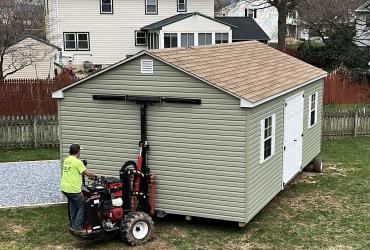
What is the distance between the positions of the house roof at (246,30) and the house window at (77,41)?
12.6 meters

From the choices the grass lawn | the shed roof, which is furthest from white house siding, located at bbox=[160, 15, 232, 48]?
the grass lawn

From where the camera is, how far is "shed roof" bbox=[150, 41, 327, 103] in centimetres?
1038

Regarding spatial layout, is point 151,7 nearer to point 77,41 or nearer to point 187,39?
point 187,39

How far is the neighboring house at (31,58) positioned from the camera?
27.5 meters

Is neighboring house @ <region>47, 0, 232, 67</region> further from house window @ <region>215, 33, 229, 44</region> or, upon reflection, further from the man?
the man

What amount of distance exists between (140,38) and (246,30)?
1085 cm

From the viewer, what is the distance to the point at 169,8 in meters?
41.8

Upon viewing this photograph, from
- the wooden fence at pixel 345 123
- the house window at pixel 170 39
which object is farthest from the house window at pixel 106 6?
the wooden fence at pixel 345 123

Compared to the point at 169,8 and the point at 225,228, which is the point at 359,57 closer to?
the point at 169,8

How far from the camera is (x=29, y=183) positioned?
1420 cm

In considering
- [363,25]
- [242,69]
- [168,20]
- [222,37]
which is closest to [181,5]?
[168,20]

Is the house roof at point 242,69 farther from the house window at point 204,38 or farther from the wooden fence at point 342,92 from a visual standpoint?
the house window at point 204,38

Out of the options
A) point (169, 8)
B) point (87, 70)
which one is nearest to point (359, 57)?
point (169, 8)

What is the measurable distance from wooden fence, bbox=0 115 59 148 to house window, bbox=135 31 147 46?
77.7ft
